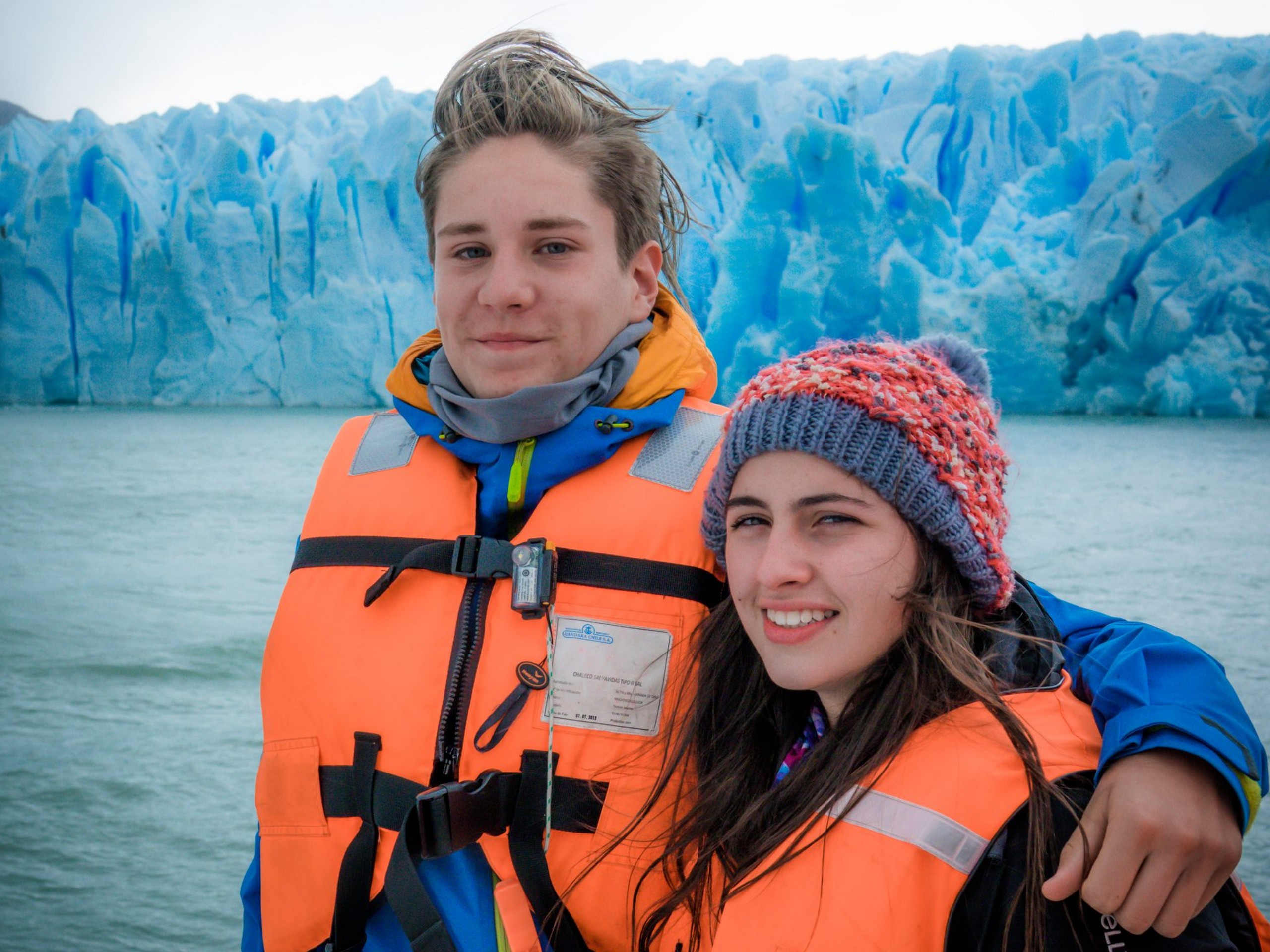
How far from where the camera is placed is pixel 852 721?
0.88 m

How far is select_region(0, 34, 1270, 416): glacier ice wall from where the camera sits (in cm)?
1012

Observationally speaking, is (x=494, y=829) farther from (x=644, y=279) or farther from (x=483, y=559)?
(x=644, y=279)

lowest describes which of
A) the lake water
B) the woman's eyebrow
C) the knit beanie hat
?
the lake water

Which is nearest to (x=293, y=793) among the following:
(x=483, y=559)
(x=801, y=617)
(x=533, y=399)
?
(x=483, y=559)

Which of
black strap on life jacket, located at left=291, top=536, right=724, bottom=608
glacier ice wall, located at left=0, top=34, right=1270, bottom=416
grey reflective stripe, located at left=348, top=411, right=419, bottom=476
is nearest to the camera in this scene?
black strap on life jacket, located at left=291, top=536, right=724, bottom=608

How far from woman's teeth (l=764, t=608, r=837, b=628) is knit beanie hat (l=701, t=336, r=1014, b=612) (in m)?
0.12

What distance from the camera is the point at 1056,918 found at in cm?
70

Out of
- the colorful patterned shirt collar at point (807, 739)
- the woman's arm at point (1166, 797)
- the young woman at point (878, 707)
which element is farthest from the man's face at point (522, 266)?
the woman's arm at point (1166, 797)

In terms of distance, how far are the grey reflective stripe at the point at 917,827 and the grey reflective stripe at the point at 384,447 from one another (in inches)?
28.0

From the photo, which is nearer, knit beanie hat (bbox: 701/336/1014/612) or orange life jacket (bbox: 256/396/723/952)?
knit beanie hat (bbox: 701/336/1014/612)

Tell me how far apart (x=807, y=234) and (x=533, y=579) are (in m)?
9.81

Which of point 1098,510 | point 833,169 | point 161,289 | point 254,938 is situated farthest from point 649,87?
point 254,938

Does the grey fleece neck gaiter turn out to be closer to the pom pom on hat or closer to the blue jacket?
the blue jacket

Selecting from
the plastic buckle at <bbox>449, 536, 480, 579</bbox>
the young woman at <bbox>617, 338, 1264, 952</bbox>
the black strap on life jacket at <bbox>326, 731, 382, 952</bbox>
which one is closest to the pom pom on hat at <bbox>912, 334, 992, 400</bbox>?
the young woman at <bbox>617, 338, 1264, 952</bbox>
